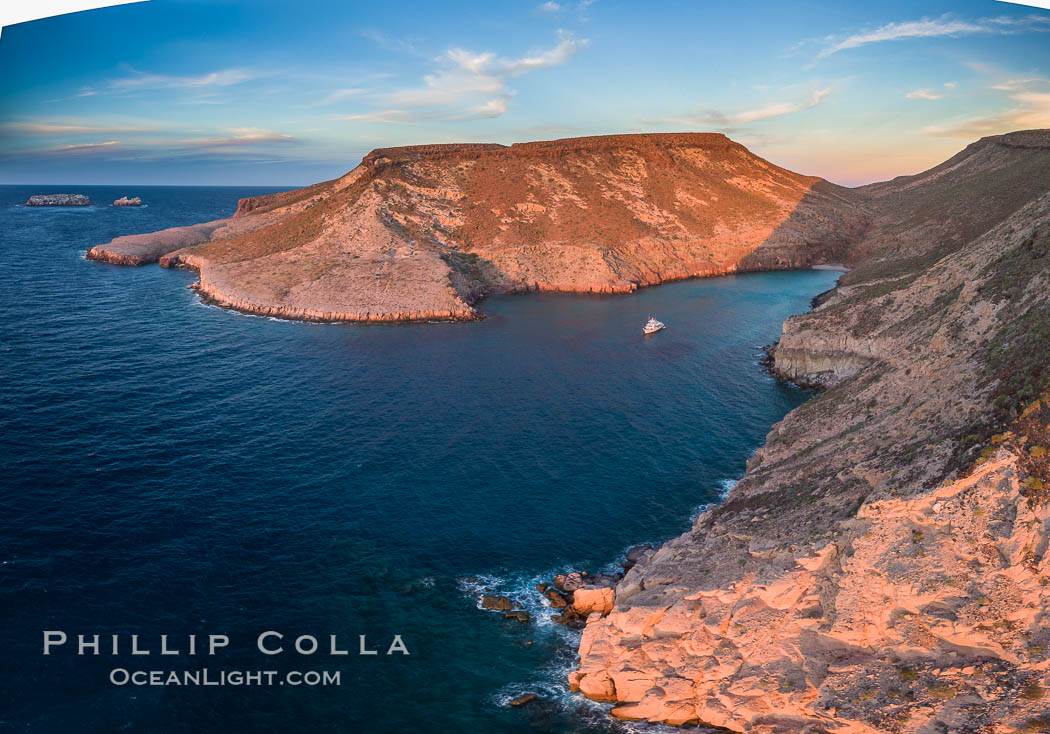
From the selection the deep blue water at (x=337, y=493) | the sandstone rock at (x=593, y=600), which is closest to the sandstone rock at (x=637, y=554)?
the deep blue water at (x=337, y=493)

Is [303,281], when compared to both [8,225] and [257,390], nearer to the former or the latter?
[257,390]

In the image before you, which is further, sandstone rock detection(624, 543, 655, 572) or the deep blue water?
sandstone rock detection(624, 543, 655, 572)

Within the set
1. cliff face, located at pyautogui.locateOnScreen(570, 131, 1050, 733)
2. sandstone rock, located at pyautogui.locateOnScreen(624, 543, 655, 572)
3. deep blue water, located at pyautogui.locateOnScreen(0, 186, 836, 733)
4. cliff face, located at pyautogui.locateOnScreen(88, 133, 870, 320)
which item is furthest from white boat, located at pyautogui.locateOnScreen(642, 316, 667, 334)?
sandstone rock, located at pyautogui.locateOnScreen(624, 543, 655, 572)

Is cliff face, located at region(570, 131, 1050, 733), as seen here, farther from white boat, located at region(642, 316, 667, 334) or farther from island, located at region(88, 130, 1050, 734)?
white boat, located at region(642, 316, 667, 334)

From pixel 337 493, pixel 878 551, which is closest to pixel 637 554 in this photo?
pixel 878 551

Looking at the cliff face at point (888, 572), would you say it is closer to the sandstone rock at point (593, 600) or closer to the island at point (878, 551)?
the island at point (878, 551)

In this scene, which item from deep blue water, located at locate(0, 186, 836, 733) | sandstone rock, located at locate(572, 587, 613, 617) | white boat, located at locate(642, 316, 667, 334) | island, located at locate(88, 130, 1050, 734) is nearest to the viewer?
island, located at locate(88, 130, 1050, 734)
